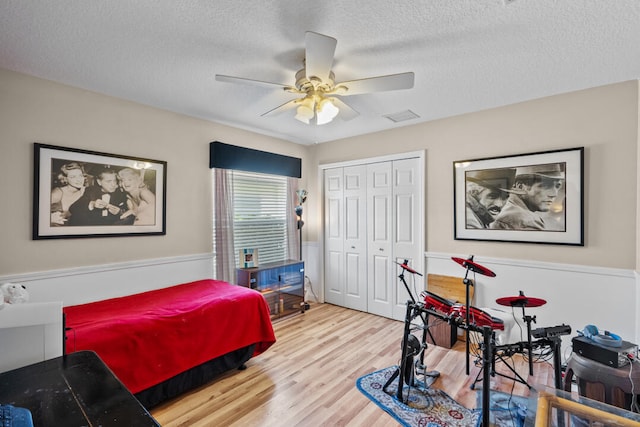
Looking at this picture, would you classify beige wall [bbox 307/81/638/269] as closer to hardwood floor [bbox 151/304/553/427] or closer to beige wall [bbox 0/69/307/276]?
hardwood floor [bbox 151/304/553/427]

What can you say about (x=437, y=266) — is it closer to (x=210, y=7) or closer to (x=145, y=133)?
(x=210, y=7)

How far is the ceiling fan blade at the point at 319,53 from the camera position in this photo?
1.57m

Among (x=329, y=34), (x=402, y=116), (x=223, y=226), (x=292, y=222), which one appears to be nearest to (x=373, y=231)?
(x=292, y=222)

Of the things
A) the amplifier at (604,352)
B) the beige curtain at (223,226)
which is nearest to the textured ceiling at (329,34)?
the beige curtain at (223,226)

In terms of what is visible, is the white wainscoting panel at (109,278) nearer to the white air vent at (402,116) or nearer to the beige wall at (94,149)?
the beige wall at (94,149)

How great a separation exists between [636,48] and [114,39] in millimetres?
3486

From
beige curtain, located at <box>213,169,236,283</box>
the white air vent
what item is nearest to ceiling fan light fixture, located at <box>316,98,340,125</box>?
the white air vent

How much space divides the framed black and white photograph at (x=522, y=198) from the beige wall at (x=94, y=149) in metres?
2.93

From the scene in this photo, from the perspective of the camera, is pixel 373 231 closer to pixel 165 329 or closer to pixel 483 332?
pixel 483 332

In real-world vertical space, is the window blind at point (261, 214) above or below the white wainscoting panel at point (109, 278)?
above

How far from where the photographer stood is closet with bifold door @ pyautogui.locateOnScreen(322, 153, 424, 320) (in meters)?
3.76

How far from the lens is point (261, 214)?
4.13 meters

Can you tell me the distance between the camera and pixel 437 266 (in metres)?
3.53

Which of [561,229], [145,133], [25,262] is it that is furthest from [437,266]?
[25,262]
